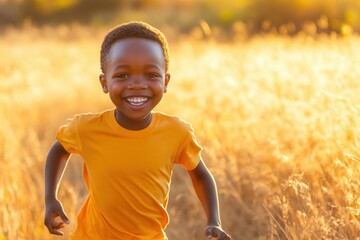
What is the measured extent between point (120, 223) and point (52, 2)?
33704 mm

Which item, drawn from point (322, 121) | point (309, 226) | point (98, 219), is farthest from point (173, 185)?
point (98, 219)

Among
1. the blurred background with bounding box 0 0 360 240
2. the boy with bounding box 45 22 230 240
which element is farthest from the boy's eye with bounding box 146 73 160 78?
the blurred background with bounding box 0 0 360 240

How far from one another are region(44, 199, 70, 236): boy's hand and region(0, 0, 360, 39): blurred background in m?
8.68

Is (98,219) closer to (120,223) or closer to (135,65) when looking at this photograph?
(120,223)

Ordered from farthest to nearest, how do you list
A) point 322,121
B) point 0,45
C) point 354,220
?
point 0,45 → point 322,121 → point 354,220

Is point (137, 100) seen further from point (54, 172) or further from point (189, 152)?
point (54, 172)

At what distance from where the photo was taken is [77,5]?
117 feet

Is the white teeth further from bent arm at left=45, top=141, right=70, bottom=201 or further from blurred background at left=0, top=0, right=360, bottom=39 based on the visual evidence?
blurred background at left=0, top=0, right=360, bottom=39

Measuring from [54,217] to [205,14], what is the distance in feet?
80.3

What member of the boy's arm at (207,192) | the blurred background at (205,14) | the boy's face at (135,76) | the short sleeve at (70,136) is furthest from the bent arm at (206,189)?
the blurred background at (205,14)

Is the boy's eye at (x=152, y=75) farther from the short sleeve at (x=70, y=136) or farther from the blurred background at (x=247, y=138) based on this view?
the blurred background at (x=247, y=138)

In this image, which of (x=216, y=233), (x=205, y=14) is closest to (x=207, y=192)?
(x=216, y=233)

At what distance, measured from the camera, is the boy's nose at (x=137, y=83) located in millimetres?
2734

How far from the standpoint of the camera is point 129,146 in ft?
9.26
